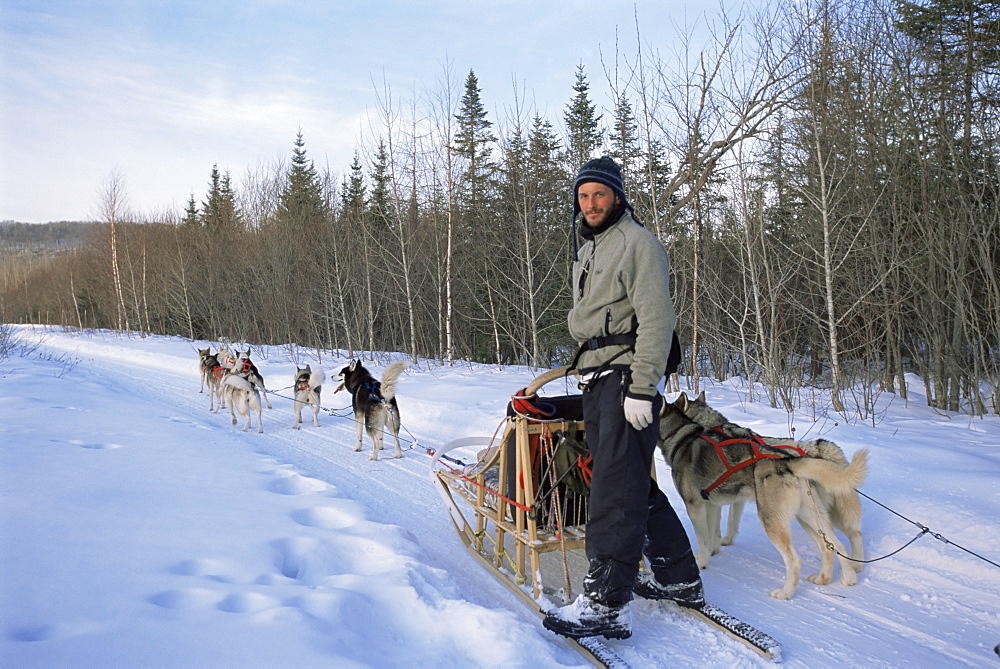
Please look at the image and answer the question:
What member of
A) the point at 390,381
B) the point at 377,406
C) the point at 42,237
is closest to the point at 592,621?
the point at 377,406

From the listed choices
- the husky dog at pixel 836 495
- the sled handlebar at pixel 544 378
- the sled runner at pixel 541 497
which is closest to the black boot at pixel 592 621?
the sled runner at pixel 541 497

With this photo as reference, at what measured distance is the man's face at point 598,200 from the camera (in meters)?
2.71

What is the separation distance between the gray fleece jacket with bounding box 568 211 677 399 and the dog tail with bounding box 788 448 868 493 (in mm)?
1319

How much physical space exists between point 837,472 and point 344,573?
2683 mm

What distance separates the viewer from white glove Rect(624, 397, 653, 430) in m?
2.48

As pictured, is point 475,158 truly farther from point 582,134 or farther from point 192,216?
point 192,216

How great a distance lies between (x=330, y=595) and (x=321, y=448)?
15.5 feet

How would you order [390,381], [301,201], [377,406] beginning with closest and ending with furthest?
[377,406] < [390,381] < [301,201]

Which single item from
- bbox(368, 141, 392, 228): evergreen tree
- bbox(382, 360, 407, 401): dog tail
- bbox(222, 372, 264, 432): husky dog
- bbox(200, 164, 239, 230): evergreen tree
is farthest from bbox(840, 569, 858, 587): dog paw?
bbox(200, 164, 239, 230): evergreen tree

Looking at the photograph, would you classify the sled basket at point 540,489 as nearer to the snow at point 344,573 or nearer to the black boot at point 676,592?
the snow at point 344,573

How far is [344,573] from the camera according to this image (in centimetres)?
311

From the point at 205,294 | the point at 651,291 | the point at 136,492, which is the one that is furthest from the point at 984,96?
the point at 205,294

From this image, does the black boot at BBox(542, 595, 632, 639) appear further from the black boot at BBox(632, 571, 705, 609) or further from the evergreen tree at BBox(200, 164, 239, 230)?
the evergreen tree at BBox(200, 164, 239, 230)

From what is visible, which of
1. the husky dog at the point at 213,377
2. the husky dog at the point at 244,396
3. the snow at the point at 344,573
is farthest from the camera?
the husky dog at the point at 213,377
